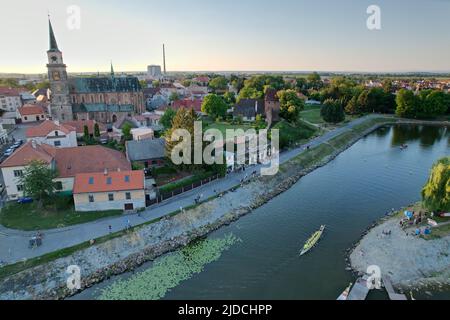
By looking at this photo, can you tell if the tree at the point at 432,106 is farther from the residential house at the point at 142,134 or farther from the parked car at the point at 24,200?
the parked car at the point at 24,200

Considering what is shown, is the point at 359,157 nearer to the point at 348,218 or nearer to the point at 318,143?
the point at 318,143

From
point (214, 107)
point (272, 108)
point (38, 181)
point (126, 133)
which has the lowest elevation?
point (38, 181)

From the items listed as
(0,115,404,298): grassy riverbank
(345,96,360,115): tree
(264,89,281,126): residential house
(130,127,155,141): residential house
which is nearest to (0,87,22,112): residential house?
(130,127,155,141): residential house

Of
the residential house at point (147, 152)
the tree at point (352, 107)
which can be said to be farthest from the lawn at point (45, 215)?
the tree at point (352, 107)

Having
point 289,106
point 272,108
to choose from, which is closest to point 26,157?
point 272,108

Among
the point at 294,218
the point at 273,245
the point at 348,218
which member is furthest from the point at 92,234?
the point at 348,218

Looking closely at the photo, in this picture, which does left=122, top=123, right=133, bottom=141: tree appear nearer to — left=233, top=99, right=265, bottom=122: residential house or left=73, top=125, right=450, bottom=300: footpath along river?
left=233, top=99, right=265, bottom=122: residential house

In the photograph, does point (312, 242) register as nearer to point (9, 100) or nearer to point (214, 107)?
point (214, 107)
